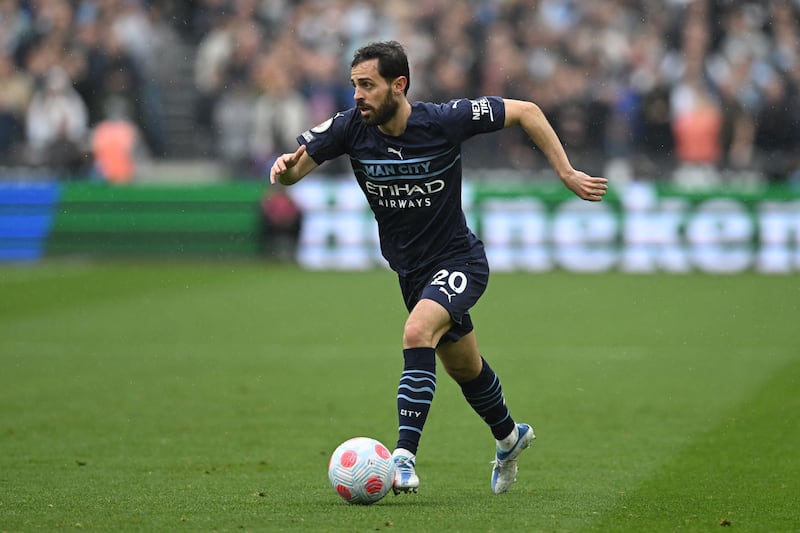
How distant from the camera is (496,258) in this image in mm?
20578

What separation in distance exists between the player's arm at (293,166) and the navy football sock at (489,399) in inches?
53.4

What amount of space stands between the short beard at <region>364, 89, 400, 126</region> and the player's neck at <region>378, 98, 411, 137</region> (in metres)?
0.06

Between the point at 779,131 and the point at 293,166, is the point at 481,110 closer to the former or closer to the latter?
the point at 293,166

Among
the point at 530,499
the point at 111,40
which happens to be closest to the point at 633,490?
the point at 530,499

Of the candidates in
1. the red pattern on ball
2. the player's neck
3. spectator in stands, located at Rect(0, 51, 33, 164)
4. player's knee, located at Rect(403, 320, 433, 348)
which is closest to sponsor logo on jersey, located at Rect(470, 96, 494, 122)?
the player's neck

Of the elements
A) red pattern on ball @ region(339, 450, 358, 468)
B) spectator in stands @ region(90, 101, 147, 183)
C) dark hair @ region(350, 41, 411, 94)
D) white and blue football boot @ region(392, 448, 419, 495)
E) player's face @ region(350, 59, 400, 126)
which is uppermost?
dark hair @ region(350, 41, 411, 94)

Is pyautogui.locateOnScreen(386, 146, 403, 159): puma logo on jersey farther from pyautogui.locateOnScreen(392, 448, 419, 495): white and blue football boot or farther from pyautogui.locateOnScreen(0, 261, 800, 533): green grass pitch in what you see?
pyautogui.locateOnScreen(0, 261, 800, 533): green grass pitch

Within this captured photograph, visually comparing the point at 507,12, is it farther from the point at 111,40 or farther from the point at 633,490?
the point at 633,490

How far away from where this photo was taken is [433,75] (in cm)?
2283

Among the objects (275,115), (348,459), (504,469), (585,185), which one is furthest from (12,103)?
(348,459)

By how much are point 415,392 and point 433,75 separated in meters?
16.3

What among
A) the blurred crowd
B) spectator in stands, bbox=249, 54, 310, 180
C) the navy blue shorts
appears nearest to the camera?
the navy blue shorts

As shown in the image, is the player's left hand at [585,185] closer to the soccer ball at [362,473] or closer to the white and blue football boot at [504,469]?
the white and blue football boot at [504,469]

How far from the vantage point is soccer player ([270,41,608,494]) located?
713cm
